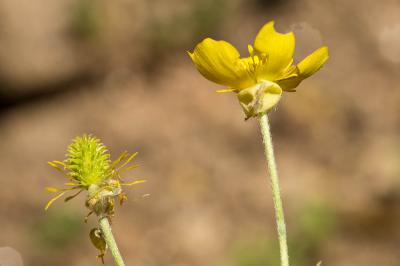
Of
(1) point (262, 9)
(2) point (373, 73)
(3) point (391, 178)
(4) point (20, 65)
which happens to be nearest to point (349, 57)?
(2) point (373, 73)

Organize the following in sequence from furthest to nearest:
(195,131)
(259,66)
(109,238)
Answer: (195,131)
(259,66)
(109,238)

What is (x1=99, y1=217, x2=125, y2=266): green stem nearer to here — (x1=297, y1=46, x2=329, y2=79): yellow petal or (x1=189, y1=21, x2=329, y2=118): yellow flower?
(x1=189, y1=21, x2=329, y2=118): yellow flower

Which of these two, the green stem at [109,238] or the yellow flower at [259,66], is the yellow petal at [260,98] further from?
the green stem at [109,238]

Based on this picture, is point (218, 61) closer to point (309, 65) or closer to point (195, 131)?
point (309, 65)

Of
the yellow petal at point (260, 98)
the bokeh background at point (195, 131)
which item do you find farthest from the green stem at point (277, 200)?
the bokeh background at point (195, 131)

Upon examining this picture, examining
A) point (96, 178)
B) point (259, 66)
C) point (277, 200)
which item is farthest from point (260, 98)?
point (96, 178)
